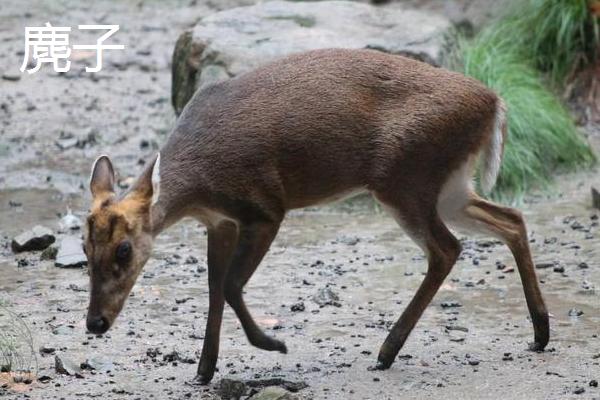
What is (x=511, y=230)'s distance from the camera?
6227 millimetres

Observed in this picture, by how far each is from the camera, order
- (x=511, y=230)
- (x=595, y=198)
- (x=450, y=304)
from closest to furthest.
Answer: (x=511, y=230) < (x=450, y=304) < (x=595, y=198)

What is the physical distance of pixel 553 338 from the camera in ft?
20.6

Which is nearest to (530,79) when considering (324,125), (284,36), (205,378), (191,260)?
(284,36)

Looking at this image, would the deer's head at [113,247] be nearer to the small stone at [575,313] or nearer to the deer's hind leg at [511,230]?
the deer's hind leg at [511,230]

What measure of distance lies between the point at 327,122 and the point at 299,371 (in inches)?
42.9

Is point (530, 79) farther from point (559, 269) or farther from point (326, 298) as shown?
point (326, 298)

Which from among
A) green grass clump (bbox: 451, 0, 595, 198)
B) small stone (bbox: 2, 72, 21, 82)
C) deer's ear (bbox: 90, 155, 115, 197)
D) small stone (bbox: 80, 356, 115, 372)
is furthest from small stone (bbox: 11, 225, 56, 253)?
small stone (bbox: 2, 72, 21, 82)

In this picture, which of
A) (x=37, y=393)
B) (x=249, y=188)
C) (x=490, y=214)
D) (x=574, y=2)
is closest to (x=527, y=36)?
(x=574, y=2)

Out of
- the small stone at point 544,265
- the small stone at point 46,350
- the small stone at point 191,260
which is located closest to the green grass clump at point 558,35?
the small stone at point 544,265

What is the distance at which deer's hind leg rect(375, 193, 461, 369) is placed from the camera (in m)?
5.93

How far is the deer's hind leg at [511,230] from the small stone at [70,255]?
8.01 feet

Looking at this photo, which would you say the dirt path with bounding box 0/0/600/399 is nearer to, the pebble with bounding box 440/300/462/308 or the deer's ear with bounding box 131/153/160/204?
the pebble with bounding box 440/300/462/308

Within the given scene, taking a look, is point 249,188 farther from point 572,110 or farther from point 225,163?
point 572,110

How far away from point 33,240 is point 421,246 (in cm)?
287
